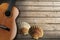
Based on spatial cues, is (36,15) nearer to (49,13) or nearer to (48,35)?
(49,13)

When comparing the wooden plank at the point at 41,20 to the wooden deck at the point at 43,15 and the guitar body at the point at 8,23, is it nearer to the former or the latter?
the wooden deck at the point at 43,15

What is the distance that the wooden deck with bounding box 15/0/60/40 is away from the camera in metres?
1.17

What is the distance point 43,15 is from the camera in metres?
1.30

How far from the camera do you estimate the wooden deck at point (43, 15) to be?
3.84 ft

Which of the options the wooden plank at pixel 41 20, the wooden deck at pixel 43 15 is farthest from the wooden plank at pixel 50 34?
the wooden plank at pixel 41 20

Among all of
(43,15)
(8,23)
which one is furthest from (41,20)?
(8,23)

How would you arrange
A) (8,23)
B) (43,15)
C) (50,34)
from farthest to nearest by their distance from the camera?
(43,15) → (50,34) → (8,23)

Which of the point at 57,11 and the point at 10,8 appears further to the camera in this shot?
the point at 57,11

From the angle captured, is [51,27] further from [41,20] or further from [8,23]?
[8,23]

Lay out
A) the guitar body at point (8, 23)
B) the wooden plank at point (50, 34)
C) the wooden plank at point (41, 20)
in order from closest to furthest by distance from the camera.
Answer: the guitar body at point (8, 23)
the wooden plank at point (50, 34)
the wooden plank at point (41, 20)

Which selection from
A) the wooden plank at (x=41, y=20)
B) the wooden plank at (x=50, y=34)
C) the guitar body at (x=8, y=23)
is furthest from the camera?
the wooden plank at (x=41, y=20)

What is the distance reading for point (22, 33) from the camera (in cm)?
108

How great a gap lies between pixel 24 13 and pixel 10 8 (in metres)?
0.25

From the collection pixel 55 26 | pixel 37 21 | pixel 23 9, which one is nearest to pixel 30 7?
pixel 23 9
